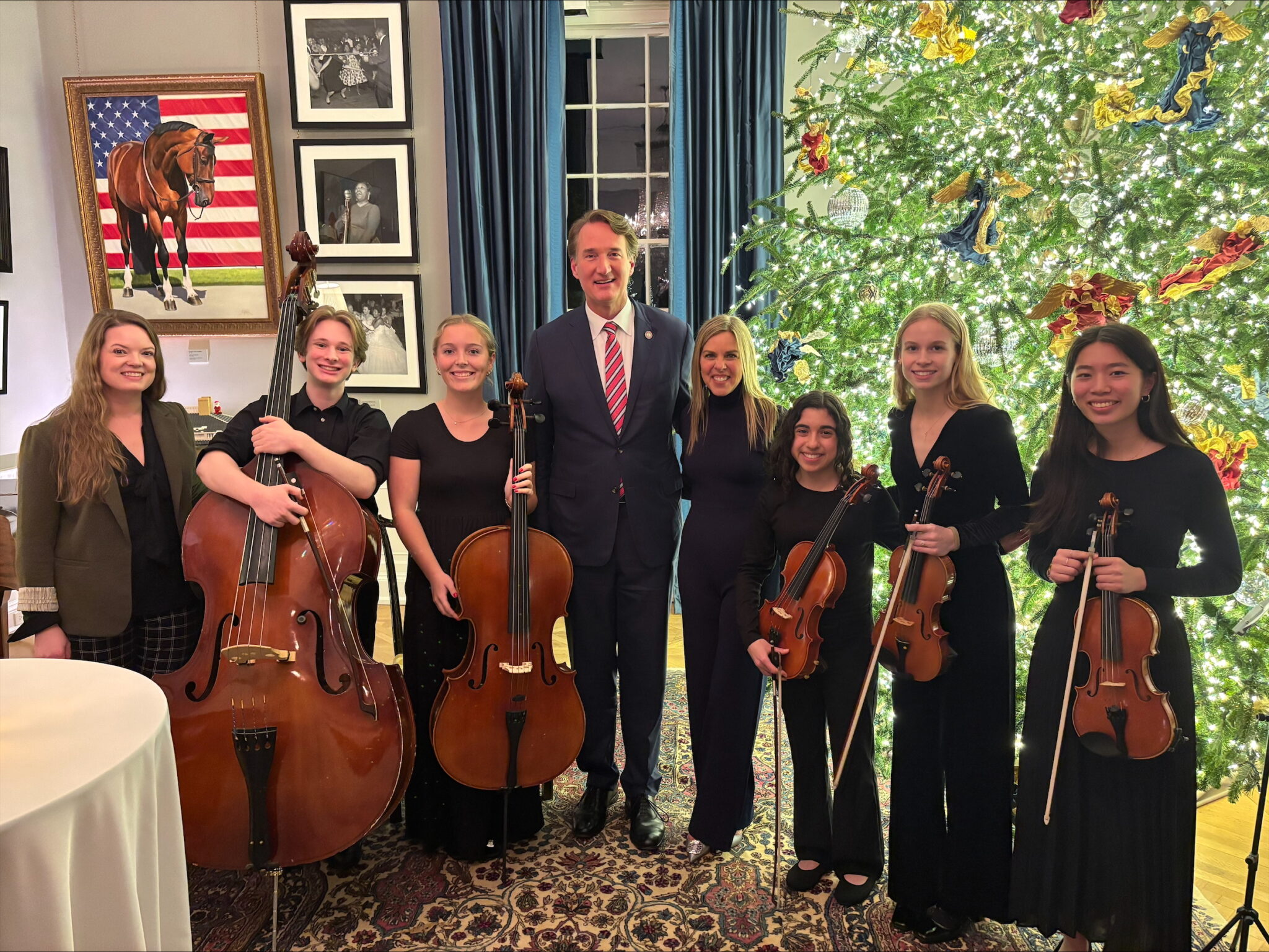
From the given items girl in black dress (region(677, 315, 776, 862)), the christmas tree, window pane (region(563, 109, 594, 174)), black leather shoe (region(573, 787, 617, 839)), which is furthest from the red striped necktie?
window pane (region(563, 109, 594, 174))

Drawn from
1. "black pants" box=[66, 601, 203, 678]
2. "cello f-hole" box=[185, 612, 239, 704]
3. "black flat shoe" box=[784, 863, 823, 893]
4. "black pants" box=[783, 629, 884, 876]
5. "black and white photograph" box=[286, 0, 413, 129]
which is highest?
"black and white photograph" box=[286, 0, 413, 129]

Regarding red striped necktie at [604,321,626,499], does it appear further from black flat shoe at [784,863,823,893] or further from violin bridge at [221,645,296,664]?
black flat shoe at [784,863,823,893]

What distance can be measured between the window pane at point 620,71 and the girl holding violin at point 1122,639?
3.56 metres

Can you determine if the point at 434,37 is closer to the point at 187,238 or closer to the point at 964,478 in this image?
the point at 187,238

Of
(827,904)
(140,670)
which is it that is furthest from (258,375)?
(827,904)

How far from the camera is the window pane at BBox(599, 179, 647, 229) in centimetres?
457

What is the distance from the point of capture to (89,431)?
191 centimetres

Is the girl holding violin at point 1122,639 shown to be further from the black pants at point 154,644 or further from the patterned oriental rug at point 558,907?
the black pants at point 154,644

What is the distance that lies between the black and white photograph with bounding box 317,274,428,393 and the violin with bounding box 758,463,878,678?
124 inches

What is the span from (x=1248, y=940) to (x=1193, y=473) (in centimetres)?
126

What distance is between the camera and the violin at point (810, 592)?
5.77ft

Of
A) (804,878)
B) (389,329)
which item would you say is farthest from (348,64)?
(804,878)

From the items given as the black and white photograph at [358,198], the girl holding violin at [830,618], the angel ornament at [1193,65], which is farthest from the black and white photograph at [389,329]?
the angel ornament at [1193,65]

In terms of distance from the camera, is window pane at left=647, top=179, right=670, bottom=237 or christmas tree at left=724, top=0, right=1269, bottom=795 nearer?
christmas tree at left=724, top=0, right=1269, bottom=795
